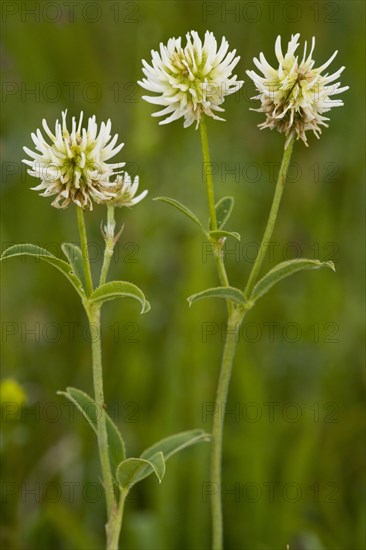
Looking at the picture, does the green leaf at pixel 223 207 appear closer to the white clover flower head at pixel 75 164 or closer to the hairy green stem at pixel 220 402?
the hairy green stem at pixel 220 402

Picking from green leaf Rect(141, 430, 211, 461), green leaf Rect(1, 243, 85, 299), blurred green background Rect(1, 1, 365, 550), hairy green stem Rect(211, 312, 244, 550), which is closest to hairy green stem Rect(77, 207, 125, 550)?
green leaf Rect(1, 243, 85, 299)

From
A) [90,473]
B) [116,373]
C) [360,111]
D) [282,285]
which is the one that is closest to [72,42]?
[360,111]

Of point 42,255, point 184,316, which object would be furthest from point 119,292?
point 184,316

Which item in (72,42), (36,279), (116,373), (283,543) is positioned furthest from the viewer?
(72,42)

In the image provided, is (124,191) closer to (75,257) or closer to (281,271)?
(75,257)

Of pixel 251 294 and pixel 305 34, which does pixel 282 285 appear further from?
pixel 251 294

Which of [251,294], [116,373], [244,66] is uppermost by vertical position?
[244,66]
